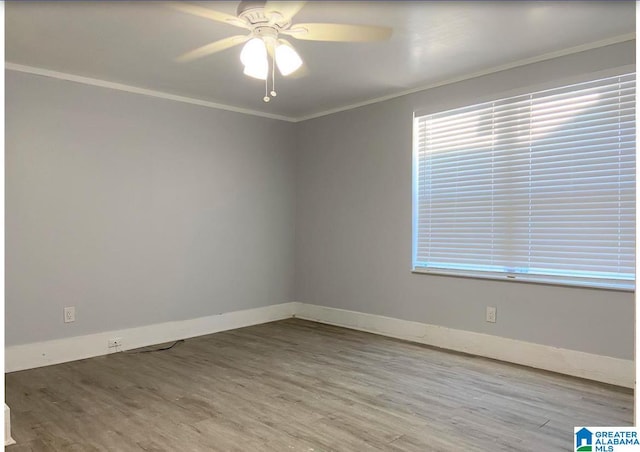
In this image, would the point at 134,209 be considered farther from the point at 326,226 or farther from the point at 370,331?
the point at 370,331

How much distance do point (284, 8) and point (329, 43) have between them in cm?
75

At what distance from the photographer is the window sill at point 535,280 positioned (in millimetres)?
3168

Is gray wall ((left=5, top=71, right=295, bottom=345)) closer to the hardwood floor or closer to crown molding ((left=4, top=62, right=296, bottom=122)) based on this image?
crown molding ((left=4, top=62, right=296, bottom=122))

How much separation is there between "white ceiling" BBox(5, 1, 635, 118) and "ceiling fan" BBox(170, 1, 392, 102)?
0.22 ft

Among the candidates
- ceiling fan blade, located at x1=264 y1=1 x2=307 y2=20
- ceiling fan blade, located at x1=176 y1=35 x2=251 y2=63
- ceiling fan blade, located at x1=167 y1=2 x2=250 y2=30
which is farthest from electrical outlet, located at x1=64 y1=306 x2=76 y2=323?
ceiling fan blade, located at x1=264 y1=1 x2=307 y2=20

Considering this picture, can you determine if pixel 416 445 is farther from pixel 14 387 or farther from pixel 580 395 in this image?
pixel 14 387

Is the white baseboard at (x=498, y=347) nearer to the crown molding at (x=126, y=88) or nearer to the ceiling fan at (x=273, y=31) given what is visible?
the crown molding at (x=126, y=88)

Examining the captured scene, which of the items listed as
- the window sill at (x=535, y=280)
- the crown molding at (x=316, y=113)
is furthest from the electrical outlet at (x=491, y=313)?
the crown molding at (x=316, y=113)

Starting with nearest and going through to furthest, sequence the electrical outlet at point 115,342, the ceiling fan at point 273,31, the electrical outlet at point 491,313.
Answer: the ceiling fan at point 273,31 → the electrical outlet at point 491,313 → the electrical outlet at point 115,342

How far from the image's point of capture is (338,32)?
2869mm

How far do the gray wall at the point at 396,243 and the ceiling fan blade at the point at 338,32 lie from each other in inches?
51.0

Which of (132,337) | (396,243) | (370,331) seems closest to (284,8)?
(396,243)

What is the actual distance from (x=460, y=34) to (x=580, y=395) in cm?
237

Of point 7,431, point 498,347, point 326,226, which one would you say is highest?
point 326,226
